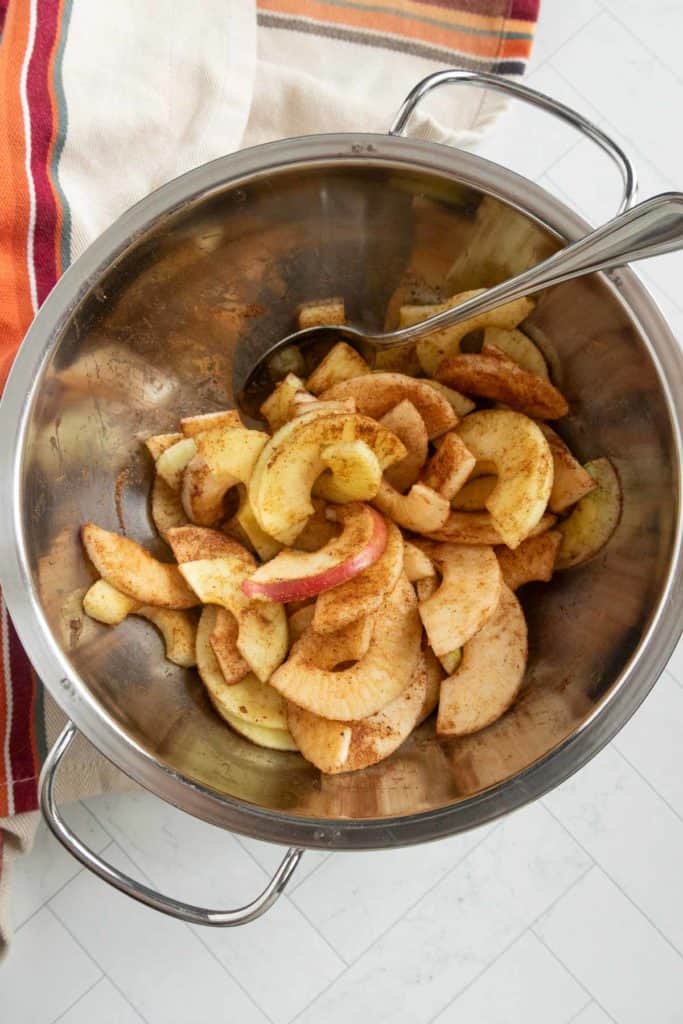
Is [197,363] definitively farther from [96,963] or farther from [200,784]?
[96,963]

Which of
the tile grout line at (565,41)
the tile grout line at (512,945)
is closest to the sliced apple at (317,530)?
the tile grout line at (512,945)

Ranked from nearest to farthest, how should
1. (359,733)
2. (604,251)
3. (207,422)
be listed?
(604,251) < (359,733) < (207,422)

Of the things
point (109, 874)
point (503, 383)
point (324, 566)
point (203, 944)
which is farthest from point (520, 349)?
point (203, 944)

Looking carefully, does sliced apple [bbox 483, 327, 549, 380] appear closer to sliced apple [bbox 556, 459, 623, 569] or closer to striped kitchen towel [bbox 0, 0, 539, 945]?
sliced apple [bbox 556, 459, 623, 569]

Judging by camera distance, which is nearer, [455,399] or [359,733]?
[359,733]

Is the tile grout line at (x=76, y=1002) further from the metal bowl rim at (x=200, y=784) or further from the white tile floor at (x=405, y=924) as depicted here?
the metal bowl rim at (x=200, y=784)

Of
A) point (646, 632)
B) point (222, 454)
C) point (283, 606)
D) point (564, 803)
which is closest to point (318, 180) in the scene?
point (222, 454)

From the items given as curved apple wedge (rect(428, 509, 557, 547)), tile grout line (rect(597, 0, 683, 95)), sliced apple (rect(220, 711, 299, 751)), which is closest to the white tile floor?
sliced apple (rect(220, 711, 299, 751))
